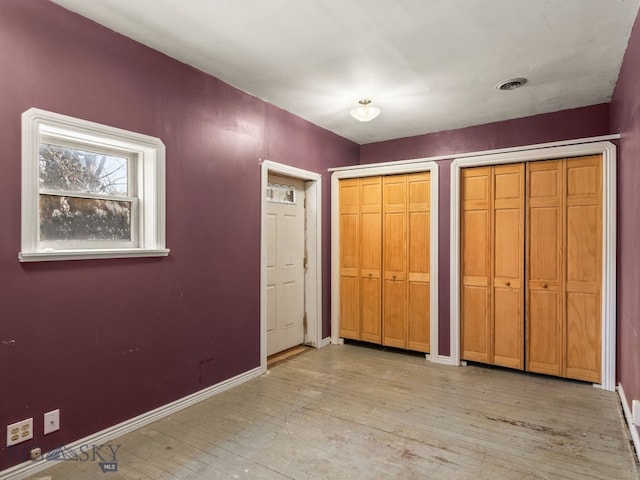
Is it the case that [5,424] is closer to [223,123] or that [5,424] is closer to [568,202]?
[223,123]

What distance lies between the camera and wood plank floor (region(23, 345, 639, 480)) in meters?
2.11

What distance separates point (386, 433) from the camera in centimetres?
251

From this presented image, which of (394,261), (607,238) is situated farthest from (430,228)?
(607,238)

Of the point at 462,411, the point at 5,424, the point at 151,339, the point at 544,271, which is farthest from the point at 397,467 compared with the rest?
the point at 544,271

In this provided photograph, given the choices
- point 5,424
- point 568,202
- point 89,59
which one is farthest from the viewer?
point 568,202

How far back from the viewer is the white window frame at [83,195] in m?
2.03

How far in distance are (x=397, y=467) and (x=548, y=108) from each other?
355 cm

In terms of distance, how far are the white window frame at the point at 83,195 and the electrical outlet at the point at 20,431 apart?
2.83ft

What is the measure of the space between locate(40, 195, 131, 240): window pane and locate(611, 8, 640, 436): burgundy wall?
3243 millimetres

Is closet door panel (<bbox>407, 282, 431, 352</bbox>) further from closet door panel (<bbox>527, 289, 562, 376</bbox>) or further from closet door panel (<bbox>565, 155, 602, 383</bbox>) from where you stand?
closet door panel (<bbox>565, 155, 602, 383</bbox>)

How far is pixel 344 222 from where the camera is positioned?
4.57 meters

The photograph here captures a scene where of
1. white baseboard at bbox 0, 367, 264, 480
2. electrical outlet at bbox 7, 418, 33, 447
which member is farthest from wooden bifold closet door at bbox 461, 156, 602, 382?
electrical outlet at bbox 7, 418, 33, 447

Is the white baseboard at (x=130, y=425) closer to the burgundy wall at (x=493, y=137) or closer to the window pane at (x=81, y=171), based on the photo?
the window pane at (x=81, y=171)

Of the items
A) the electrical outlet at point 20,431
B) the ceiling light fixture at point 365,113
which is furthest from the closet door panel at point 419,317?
the electrical outlet at point 20,431
